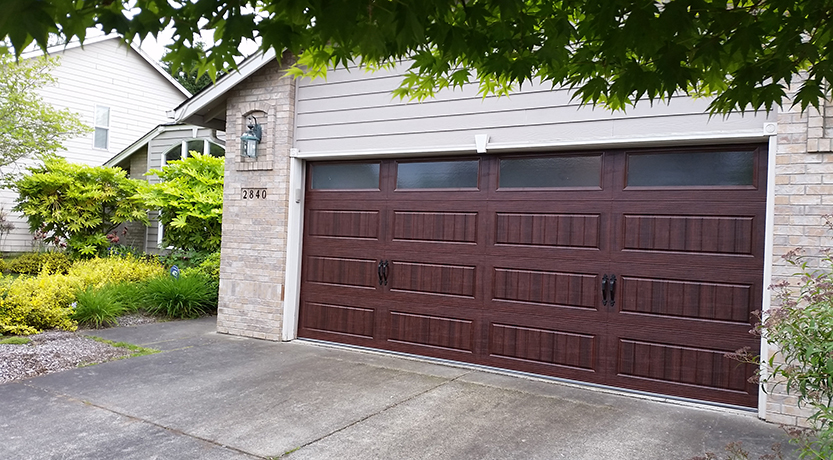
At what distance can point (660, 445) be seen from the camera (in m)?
4.29

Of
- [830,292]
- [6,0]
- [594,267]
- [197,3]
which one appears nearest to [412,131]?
[594,267]

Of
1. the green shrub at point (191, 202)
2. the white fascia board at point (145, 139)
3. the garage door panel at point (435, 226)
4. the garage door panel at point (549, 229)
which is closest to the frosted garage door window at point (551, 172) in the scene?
the garage door panel at point (549, 229)

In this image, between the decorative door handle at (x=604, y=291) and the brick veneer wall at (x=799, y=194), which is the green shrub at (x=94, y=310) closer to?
the decorative door handle at (x=604, y=291)

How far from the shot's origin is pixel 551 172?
613 centimetres

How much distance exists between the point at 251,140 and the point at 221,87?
2.88 feet

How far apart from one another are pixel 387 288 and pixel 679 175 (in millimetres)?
3388

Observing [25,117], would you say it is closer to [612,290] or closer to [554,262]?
[554,262]

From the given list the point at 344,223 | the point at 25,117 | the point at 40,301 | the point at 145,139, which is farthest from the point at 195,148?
the point at 344,223

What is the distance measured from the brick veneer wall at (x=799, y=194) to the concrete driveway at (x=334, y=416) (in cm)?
30

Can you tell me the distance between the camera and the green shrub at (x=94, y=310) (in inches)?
313

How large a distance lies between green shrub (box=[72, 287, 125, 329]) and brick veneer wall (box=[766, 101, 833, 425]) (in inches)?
307

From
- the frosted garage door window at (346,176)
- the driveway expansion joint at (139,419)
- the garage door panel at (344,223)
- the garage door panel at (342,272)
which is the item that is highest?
the frosted garage door window at (346,176)

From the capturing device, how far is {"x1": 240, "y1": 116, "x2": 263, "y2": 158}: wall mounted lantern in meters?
7.63

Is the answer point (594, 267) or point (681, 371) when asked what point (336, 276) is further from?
point (681, 371)
